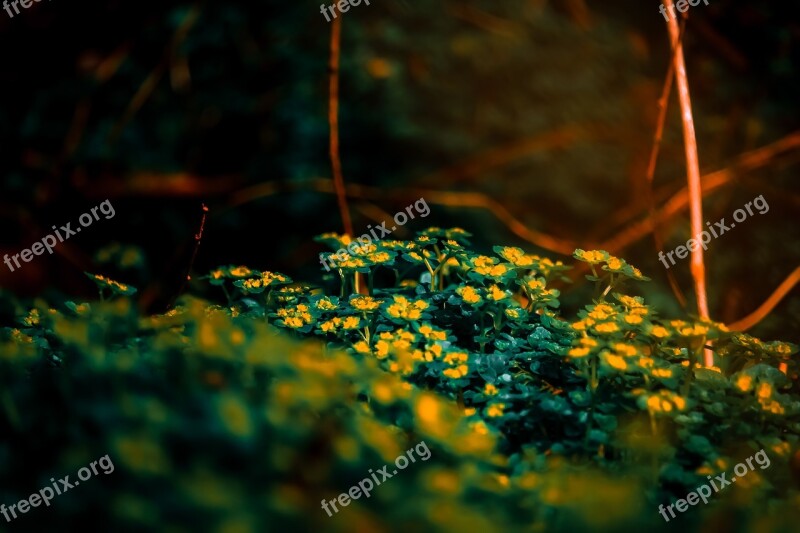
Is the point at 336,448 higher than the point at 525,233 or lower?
lower

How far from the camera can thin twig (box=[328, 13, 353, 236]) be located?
3.29 metres

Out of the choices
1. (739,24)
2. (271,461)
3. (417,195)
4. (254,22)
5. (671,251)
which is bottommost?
(271,461)

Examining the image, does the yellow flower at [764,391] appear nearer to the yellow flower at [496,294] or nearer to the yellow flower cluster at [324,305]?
the yellow flower at [496,294]

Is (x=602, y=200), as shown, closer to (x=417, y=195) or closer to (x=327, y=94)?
(x=417, y=195)

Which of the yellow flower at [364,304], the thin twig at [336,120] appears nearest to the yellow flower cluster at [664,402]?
the yellow flower at [364,304]

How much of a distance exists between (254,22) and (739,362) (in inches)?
112

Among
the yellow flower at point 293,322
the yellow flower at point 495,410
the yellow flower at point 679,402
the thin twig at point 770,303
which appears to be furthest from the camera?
the thin twig at point 770,303

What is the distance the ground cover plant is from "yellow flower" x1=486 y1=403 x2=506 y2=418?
0.03 metres

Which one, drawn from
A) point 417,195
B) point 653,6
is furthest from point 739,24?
point 417,195

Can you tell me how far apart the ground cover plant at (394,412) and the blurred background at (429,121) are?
1037mm

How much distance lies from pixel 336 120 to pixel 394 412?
1999 millimetres

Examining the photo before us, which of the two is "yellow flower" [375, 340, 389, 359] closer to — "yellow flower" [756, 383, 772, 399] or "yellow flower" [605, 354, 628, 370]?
"yellow flower" [605, 354, 628, 370]

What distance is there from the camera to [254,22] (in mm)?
3350

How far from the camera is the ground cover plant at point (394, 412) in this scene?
1.02 metres
